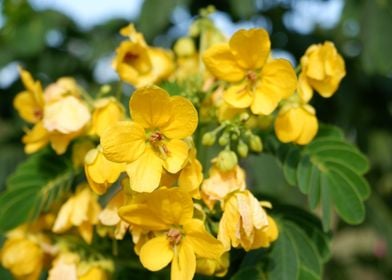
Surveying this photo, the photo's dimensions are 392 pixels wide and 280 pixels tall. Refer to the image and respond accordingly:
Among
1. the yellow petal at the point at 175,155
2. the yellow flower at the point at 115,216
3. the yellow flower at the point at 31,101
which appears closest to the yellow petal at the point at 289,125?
the yellow petal at the point at 175,155

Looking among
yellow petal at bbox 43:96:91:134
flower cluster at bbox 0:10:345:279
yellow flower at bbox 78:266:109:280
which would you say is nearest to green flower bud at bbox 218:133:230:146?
flower cluster at bbox 0:10:345:279

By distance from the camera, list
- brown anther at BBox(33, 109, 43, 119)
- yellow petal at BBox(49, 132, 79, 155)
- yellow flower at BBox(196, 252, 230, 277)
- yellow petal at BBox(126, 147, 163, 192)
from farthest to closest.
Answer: brown anther at BBox(33, 109, 43, 119) < yellow petal at BBox(49, 132, 79, 155) < yellow flower at BBox(196, 252, 230, 277) < yellow petal at BBox(126, 147, 163, 192)

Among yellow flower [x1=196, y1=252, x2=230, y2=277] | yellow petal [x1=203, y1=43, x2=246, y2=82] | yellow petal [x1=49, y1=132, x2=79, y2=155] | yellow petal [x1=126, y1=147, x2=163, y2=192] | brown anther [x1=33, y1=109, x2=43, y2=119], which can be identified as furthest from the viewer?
brown anther [x1=33, y1=109, x2=43, y2=119]

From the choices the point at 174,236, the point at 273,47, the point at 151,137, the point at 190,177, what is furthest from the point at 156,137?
the point at 273,47

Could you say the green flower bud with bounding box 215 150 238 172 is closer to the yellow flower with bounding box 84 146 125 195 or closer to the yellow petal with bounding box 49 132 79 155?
the yellow flower with bounding box 84 146 125 195

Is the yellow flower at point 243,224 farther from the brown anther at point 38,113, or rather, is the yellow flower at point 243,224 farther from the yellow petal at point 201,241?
the brown anther at point 38,113

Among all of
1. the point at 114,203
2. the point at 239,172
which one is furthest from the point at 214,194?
the point at 114,203

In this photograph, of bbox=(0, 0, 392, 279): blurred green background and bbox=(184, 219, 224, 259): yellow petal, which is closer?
bbox=(184, 219, 224, 259): yellow petal
